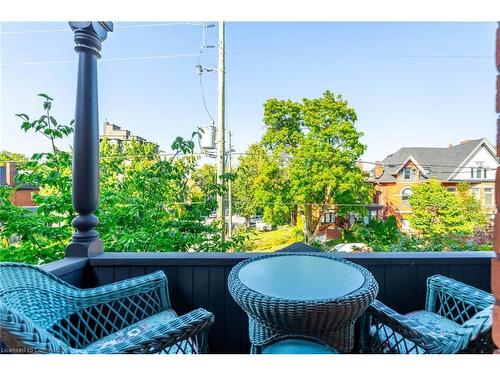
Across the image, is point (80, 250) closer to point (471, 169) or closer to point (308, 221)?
point (308, 221)

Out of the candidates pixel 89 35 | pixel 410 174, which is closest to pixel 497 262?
pixel 89 35

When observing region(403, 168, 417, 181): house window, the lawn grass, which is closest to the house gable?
region(403, 168, 417, 181): house window

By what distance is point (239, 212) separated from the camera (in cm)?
378

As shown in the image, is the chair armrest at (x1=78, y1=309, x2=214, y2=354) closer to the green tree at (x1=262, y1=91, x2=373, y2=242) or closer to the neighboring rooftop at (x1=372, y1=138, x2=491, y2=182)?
the green tree at (x1=262, y1=91, x2=373, y2=242)

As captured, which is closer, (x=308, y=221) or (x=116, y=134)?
(x=116, y=134)

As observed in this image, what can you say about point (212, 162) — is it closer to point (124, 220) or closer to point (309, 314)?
point (124, 220)

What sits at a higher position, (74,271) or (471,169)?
(471,169)

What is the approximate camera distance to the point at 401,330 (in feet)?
3.68

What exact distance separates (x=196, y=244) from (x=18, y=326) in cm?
157

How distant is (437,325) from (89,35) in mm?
2680

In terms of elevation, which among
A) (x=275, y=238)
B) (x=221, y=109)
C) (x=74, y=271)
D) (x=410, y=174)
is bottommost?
(x=275, y=238)

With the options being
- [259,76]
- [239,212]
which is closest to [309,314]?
[239,212]

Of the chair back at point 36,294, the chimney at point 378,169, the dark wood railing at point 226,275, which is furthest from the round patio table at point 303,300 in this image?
the chimney at point 378,169

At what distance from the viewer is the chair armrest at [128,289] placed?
1476 millimetres
